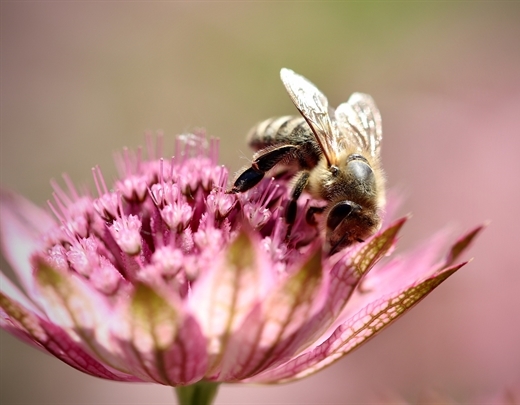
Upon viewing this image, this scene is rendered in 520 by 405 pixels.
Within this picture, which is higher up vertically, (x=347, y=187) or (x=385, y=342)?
(x=347, y=187)

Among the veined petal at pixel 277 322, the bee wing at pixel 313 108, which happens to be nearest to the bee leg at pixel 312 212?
the bee wing at pixel 313 108

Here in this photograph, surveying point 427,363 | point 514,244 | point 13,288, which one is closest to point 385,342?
point 427,363

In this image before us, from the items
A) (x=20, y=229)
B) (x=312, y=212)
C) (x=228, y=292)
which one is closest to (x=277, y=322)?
(x=228, y=292)

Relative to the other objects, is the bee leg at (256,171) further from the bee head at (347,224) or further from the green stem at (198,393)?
the green stem at (198,393)

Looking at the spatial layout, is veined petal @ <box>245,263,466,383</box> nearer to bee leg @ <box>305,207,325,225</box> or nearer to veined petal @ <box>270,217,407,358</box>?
veined petal @ <box>270,217,407,358</box>

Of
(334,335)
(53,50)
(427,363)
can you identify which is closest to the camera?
(334,335)

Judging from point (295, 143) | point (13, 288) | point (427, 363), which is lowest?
point (427, 363)

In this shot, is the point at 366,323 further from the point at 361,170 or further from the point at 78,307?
the point at 78,307

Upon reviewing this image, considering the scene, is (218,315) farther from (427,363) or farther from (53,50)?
(53,50)
